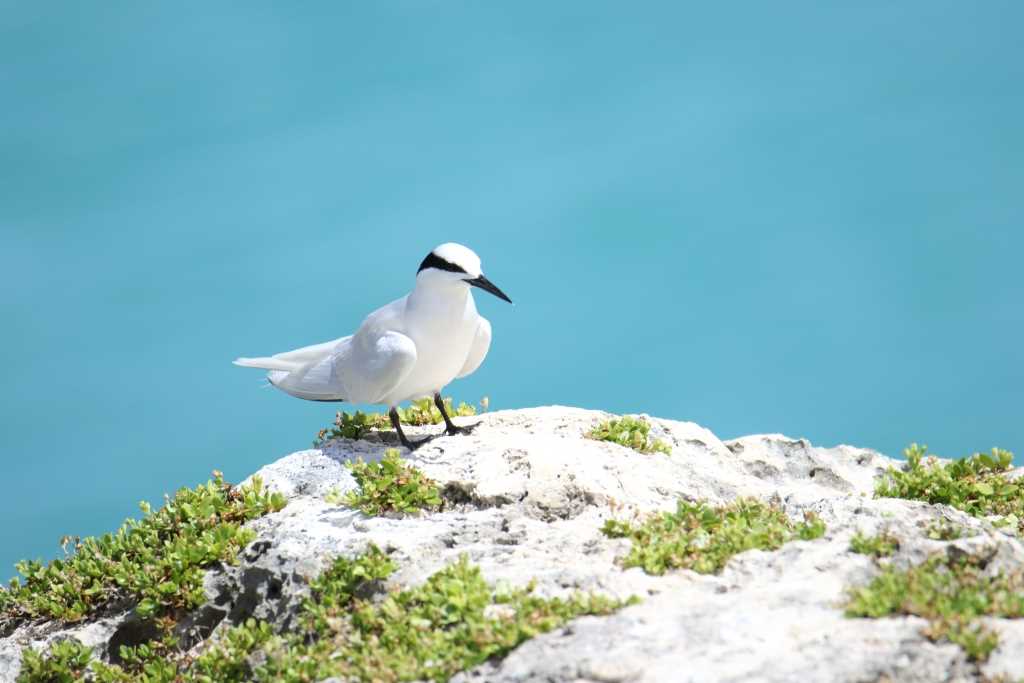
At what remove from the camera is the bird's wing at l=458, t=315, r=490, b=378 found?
8195mm

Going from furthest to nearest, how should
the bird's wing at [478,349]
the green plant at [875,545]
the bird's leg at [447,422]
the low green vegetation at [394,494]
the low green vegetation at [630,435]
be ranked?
the bird's wing at [478,349], the bird's leg at [447,422], the low green vegetation at [630,435], the low green vegetation at [394,494], the green plant at [875,545]

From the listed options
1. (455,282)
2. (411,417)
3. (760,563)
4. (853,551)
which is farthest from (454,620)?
(411,417)

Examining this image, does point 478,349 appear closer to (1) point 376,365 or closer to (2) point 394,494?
(1) point 376,365

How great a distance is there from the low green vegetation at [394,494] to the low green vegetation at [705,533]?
118 centimetres

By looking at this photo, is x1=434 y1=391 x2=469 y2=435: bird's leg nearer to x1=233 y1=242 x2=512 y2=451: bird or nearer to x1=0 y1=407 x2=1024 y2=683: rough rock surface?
x1=233 y1=242 x2=512 y2=451: bird

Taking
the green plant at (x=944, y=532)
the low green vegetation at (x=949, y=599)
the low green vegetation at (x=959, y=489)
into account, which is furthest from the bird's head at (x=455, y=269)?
the low green vegetation at (x=949, y=599)

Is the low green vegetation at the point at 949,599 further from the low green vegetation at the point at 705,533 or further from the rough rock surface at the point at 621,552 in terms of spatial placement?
the low green vegetation at the point at 705,533

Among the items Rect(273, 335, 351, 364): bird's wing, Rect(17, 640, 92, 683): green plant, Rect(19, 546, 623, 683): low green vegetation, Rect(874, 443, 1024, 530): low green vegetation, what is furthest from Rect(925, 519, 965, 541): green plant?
Rect(17, 640, 92, 683): green plant

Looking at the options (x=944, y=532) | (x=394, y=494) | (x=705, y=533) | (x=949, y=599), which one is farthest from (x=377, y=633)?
(x=944, y=532)

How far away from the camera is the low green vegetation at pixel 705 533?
5406 millimetres

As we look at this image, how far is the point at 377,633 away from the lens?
17.5 ft

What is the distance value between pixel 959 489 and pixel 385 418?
164 inches

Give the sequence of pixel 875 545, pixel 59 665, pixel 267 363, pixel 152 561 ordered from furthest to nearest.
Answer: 1. pixel 267 363
2. pixel 152 561
3. pixel 59 665
4. pixel 875 545

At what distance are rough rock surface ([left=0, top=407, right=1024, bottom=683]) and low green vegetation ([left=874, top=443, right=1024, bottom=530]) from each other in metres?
0.45
